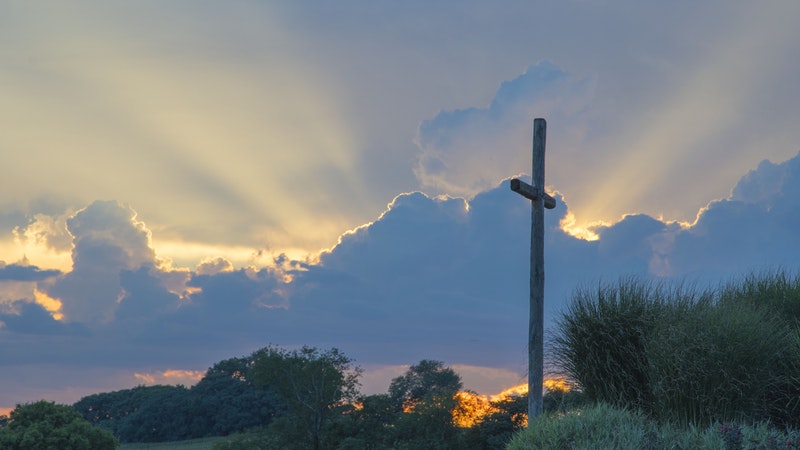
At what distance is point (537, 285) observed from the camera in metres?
18.5

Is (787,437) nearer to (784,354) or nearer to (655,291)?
(784,354)

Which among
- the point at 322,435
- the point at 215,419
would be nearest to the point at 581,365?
the point at 322,435

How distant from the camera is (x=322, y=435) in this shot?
4841 centimetres

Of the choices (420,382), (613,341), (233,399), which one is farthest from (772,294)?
(233,399)

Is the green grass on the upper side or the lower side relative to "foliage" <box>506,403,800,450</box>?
upper

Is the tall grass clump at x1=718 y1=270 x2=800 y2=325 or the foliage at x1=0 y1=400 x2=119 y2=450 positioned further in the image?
the foliage at x1=0 y1=400 x2=119 y2=450

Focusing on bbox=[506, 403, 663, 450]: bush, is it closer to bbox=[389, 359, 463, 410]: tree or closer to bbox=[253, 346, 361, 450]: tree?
bbox=[253, 346, 361, 450]: tree

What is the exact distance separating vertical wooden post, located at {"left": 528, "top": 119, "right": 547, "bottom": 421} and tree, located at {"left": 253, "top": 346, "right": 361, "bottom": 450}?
3285cm

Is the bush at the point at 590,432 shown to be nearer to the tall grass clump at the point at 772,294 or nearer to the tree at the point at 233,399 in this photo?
the tall grass clump at the point at 772,294

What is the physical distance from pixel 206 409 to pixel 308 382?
29.1 meters

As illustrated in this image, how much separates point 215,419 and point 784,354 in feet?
213

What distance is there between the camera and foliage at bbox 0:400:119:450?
3962cm

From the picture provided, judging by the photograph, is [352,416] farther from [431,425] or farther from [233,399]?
[233,399]

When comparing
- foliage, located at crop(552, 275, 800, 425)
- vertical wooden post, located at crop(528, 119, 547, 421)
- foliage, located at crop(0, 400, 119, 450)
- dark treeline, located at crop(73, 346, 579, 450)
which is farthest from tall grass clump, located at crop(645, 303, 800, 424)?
foliage, located at crop(0, 400, 119, 450)
